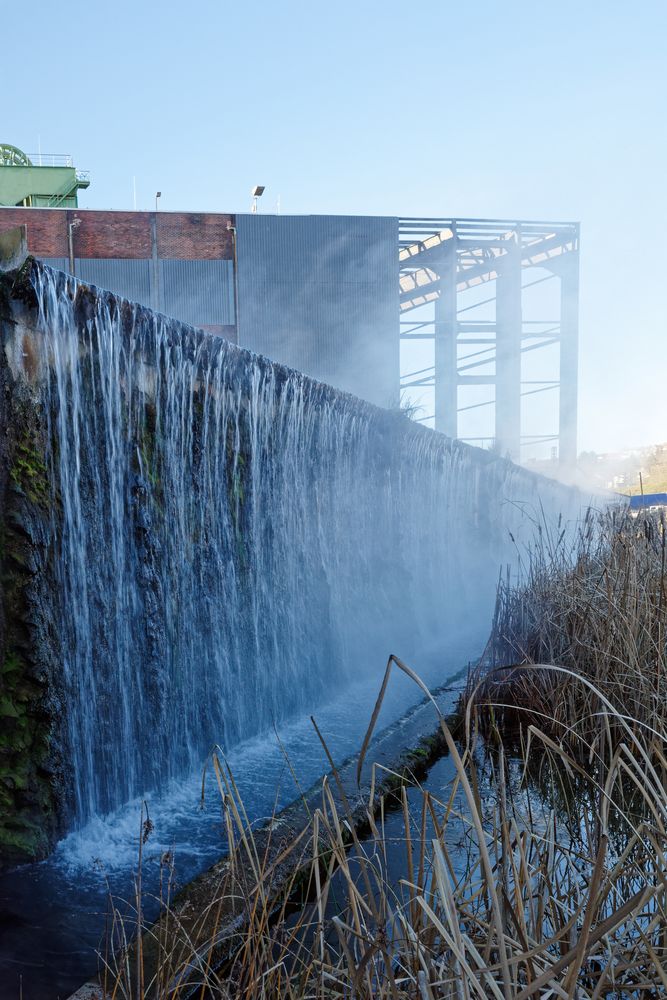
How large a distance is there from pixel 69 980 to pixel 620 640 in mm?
2221

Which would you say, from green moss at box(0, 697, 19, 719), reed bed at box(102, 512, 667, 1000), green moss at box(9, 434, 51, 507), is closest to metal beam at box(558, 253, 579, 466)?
reed bed at box(102, 512, 667, 1000)

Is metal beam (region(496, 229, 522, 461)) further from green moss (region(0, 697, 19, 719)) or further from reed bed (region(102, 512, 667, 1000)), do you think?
green moss (region(0, 697, 19, 719))

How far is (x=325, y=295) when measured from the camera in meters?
21.9

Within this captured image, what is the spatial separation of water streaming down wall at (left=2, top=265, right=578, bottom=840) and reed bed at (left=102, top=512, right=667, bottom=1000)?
2.46 ft

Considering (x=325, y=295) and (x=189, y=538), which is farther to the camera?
(x=325, y=295)

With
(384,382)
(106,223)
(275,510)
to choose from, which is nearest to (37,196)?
(106,223)

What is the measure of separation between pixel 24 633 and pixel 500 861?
203cm

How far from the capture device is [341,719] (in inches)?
197

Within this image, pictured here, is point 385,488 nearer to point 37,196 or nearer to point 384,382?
point 384,382

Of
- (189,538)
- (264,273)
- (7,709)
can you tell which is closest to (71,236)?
(264,273)

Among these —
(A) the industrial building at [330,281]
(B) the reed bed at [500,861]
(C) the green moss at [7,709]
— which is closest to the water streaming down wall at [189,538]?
(C) the green moss at [7,709]

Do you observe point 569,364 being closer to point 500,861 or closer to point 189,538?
point 189,538

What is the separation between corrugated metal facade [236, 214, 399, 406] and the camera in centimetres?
2159

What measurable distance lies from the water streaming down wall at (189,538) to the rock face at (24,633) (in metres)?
0.10
